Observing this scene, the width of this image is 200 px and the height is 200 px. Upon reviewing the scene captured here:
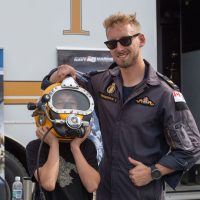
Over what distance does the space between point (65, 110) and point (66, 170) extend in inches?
12.2

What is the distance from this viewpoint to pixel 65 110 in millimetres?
2223

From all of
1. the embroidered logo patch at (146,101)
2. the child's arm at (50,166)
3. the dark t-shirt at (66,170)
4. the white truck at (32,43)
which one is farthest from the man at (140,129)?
the white truck at (32,43)

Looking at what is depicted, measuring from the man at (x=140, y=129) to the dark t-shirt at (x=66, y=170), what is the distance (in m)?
0.16

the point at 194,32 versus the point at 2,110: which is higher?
the point at 194,32

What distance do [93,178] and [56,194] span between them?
192mm

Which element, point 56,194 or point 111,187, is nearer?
point 56,194

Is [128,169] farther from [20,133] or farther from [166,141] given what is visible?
[20,133]

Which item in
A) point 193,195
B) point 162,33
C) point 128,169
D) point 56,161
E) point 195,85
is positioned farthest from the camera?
point 162,33

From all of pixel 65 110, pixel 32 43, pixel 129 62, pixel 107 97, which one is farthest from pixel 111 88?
pixel 32 43

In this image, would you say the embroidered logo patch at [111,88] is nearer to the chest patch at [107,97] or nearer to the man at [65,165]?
the chest patch at [107,97]

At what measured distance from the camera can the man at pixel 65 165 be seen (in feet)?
7.42

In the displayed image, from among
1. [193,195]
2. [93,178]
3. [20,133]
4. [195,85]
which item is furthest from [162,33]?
[93,178]

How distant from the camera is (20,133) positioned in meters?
4.28

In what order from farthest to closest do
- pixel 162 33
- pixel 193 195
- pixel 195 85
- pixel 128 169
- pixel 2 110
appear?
pixel 162 33 < pixel 195 85 < pixel 193 195 < pixel 2 110 < pixel 128 169
